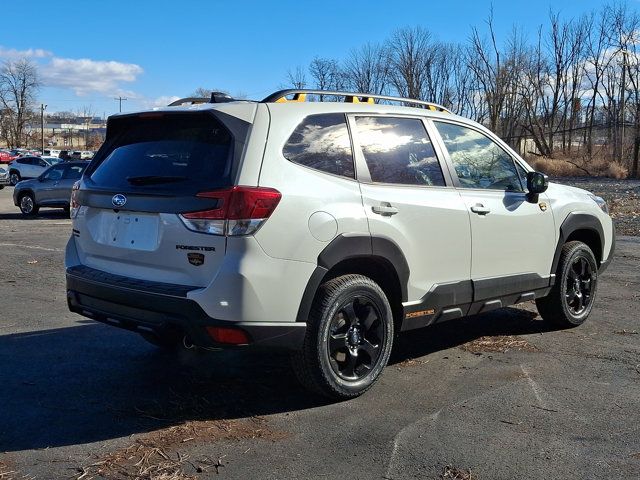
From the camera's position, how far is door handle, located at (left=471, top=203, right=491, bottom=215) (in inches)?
198

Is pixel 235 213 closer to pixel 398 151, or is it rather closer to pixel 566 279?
pixel 398 151

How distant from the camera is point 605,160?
39.5 metres

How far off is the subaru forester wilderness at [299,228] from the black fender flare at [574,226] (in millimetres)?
638

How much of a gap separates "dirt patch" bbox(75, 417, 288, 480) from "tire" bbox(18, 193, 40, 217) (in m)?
16.8

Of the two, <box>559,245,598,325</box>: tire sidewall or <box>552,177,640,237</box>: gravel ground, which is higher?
<box>552,177,640,237</box>: gravel ground

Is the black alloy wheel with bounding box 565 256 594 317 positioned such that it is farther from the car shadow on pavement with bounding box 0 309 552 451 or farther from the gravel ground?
the gravel ground

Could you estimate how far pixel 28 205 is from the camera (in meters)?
19.0

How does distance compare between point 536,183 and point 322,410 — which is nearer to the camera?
point 322,410

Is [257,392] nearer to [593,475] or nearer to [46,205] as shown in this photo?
[593,475]

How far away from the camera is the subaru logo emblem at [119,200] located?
4.11 m

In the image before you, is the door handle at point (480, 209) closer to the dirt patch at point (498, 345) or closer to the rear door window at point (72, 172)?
the dirt patch at point (498, 345)

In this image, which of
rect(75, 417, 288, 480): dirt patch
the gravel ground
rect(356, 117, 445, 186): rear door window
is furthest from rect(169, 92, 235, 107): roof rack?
the gravel ground

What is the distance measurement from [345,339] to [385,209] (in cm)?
90

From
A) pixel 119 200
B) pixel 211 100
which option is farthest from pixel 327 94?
pixel 119 200
